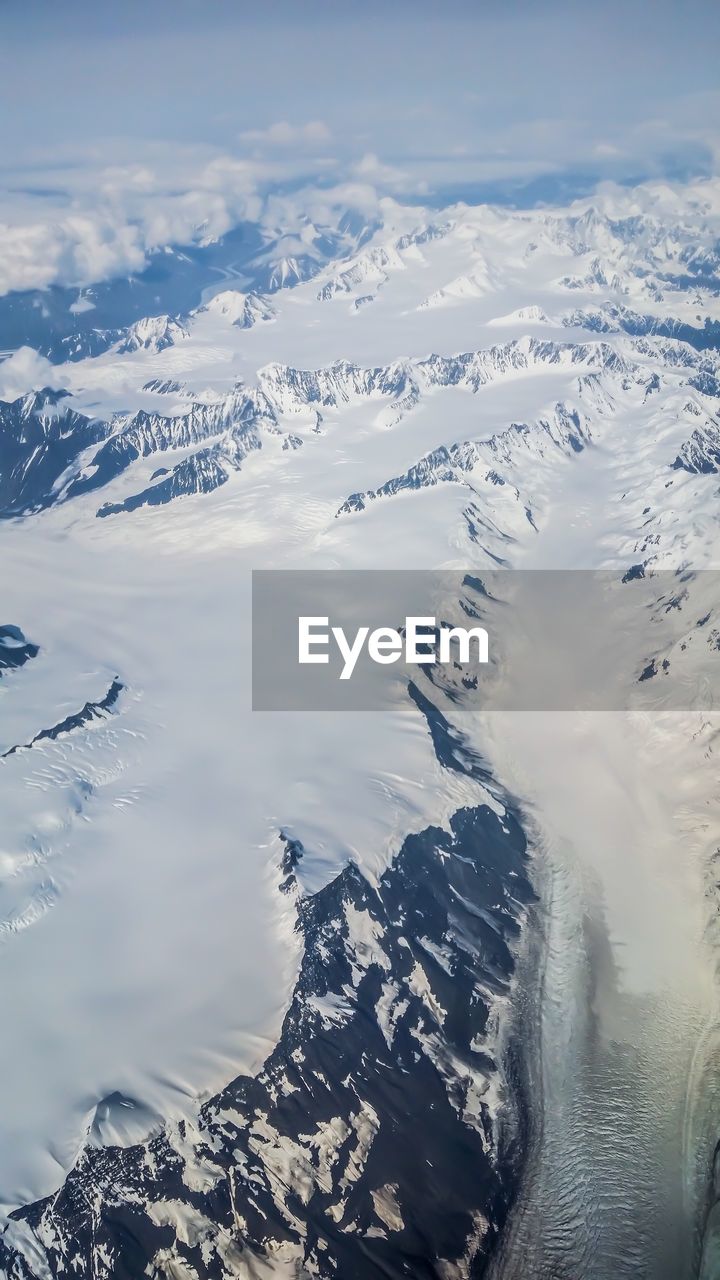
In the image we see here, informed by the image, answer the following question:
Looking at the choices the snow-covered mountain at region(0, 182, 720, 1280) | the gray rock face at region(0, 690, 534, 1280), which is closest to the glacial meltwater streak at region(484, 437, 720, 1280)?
the snow-covered mountain at region(0, 182, 720, 1280)

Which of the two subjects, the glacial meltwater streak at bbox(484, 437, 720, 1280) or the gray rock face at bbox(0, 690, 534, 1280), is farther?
the glacial meltwater streak at bbox(484, 437, 720, 1280)

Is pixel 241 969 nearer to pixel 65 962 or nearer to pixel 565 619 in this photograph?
pixel 65 962

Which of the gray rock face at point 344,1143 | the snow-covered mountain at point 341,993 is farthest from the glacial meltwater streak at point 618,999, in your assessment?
the gray rock face at point 344,1143

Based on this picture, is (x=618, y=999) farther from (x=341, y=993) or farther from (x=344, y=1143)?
(x=344, y=1143)

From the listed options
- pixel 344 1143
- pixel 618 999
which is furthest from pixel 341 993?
pixel 618 999

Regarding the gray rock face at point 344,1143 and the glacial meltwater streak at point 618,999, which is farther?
the glacial meltwater streak at point 618,999

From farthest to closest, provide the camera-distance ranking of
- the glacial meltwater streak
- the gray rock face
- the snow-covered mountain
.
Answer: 1. the glacial meltwater streak
2. the snow-covered mountain
3. the gray rock face

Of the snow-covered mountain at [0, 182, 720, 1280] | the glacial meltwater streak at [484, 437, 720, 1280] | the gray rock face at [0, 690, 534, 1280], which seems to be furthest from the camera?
the glacial meltwater streak at [484, 437, 720, 1280]

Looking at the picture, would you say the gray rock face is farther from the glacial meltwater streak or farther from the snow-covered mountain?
the glacial meltwater streak

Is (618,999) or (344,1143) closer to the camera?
(344,1143)

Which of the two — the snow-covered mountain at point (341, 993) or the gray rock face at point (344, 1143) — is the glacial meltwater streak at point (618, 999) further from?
the gray rock face at point (344, 1143)

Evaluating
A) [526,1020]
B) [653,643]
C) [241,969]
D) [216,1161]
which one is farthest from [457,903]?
[653,643]
